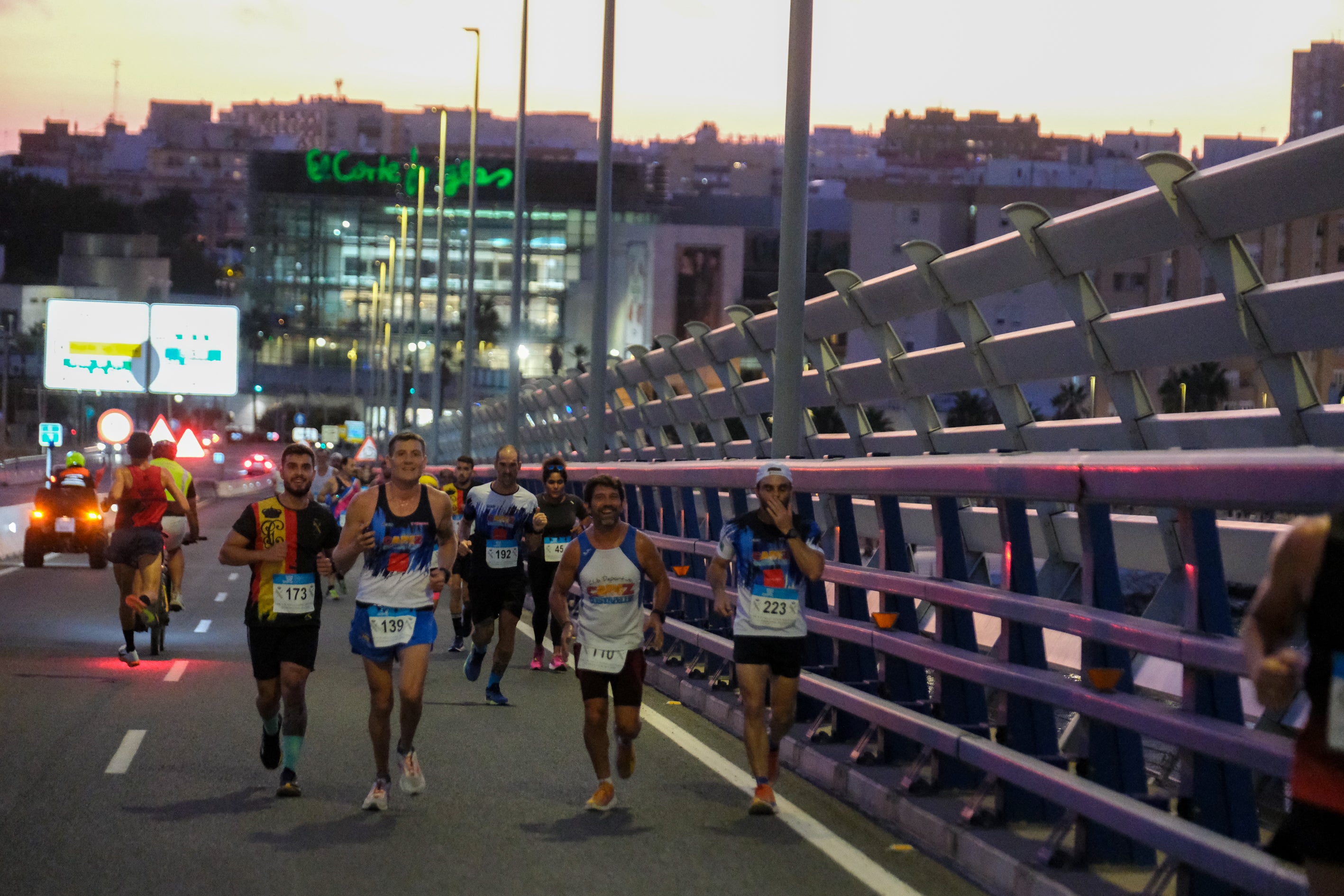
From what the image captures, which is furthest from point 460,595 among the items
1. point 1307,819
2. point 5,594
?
point 5,594

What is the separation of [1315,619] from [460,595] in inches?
336

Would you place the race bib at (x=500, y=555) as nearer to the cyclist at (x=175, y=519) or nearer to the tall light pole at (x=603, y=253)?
the cyclist at (x=175, y=519)

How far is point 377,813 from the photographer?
9406 mm

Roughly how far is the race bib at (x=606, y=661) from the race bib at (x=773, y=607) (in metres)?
0.78

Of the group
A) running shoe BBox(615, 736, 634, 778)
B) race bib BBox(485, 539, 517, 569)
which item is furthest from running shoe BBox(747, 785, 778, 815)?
race bib BBox(485, 539, 517, 569)

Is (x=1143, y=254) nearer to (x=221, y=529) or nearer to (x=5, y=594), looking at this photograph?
(x=5, y=594)

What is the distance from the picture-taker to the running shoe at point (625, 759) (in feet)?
32.5

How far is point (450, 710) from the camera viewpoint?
13.8 m

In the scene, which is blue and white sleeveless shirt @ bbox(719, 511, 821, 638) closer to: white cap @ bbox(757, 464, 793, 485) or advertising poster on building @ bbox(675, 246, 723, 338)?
white cap @ bbox(757, 464, 793, 485)

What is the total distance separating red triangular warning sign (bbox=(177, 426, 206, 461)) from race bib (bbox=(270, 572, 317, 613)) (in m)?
41.7

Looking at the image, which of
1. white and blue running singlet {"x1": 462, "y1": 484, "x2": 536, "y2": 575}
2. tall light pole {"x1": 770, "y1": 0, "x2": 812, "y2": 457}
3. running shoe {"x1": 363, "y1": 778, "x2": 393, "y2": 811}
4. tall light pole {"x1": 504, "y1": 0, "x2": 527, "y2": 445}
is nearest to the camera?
running shoe {"x1": 363, "y1": 778, "x2": 393, "y2": 811}

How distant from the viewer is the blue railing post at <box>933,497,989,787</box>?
9070mm

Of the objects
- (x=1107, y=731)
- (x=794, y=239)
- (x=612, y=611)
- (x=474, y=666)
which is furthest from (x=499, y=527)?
(x=1107, y=731)

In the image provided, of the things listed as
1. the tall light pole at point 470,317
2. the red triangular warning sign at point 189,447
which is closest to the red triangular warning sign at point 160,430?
the red triangular warning sign at point 189,447
